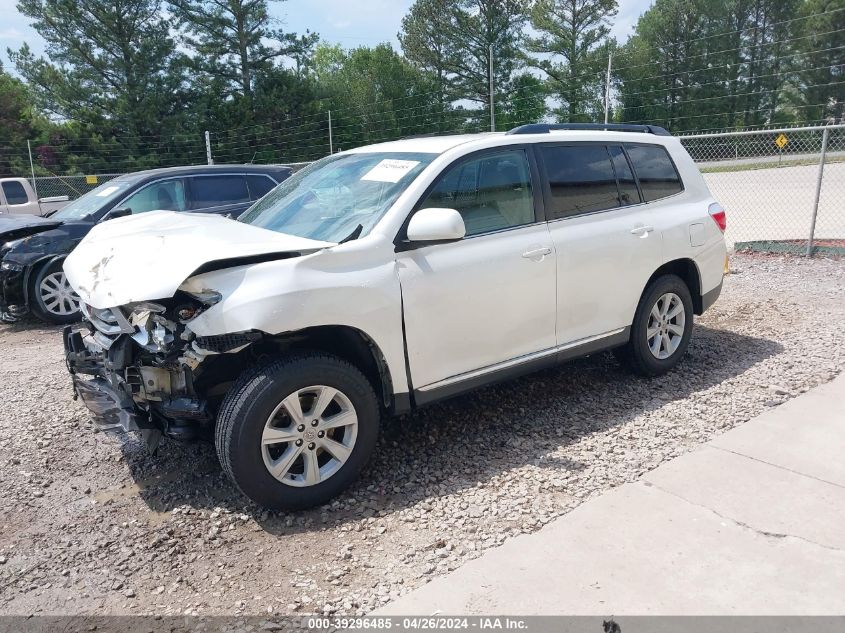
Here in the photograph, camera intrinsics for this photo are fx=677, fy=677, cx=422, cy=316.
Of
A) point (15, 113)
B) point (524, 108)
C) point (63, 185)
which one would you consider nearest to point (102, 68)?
point (15, 113)

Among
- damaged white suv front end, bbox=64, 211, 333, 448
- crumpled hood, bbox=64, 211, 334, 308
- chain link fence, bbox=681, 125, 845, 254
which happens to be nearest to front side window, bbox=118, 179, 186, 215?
crumpled hood, bbox=64, 211, 334, 308

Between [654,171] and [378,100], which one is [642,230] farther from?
[378,100]

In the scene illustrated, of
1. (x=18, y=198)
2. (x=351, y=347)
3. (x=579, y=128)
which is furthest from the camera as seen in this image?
(x=18, y=198)

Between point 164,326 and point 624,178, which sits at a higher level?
point 624,178

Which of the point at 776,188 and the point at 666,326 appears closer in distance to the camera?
the point at 666,326

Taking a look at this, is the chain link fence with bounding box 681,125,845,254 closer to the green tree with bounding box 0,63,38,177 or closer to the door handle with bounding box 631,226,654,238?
the door handle with bounding box 631,226,654,238

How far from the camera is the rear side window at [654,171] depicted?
5.02m

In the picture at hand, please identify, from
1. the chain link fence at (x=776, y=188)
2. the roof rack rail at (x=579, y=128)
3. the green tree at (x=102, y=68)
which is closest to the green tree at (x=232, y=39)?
the green tree at (x=102, y=68)

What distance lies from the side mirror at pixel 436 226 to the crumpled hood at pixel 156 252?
0.46m

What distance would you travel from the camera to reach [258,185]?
8.81m

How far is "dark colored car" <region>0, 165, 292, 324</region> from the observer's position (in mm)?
7586

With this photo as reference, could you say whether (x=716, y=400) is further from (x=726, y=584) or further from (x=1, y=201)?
(x=1, y=201)

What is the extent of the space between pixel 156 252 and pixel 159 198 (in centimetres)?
505

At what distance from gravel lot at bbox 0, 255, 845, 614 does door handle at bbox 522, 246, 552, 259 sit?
1.11m
